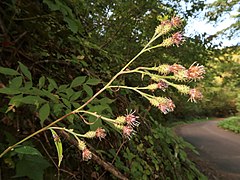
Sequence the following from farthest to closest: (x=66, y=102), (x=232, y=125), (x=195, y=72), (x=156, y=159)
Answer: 1. (x=232, y=125)
2. (x=156, y=159)
3. (x=66, y=102)
4. (x=195, y=72)

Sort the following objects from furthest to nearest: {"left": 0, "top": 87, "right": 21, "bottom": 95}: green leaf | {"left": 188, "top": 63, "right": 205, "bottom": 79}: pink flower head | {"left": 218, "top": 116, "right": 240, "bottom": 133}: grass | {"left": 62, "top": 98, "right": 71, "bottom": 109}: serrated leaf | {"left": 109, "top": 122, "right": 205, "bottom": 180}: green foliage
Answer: {"left": 218, "top": 116, "right": 240, "bottom": 133}: grass → {"left": 109, "top": 122, "right": 205, "bottom": 180}: green foliage → {"left": 62, "top": 98, "right": 71, "bottom": 109}: serrated leaf → {"left": 0, "top": 87, "right": 21, "bottom": 95}: green leaf → {"left": 188, "top": 63, "right": 205, "bottom": 79}: pink flower head

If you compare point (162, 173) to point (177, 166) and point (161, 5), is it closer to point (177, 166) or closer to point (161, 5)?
point (177, 166)

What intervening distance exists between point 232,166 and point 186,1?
5849 mm

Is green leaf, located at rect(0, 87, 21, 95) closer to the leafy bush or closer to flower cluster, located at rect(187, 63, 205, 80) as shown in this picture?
the leafy bush

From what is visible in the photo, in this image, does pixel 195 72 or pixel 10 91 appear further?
pixel 10 91

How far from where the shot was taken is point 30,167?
125cm

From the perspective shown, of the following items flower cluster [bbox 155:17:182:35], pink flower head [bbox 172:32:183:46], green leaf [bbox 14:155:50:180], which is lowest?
green leaf [bbox 14:155:50:180]

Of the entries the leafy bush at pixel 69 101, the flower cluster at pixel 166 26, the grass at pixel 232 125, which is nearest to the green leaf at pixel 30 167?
the leafy bush at pixel 69 101

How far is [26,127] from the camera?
1.56 meters

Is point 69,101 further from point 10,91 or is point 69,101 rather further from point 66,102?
point 10,91

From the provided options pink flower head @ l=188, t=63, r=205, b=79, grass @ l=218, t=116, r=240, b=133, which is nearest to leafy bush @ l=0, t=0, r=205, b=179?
pink flower head @ l=188, t=63, r=205, b=79

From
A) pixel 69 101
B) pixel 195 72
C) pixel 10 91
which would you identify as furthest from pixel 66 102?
pixel 195 72

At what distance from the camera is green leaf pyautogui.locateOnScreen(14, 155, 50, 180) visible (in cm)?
122

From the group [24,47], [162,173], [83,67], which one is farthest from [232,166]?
[24,47]
